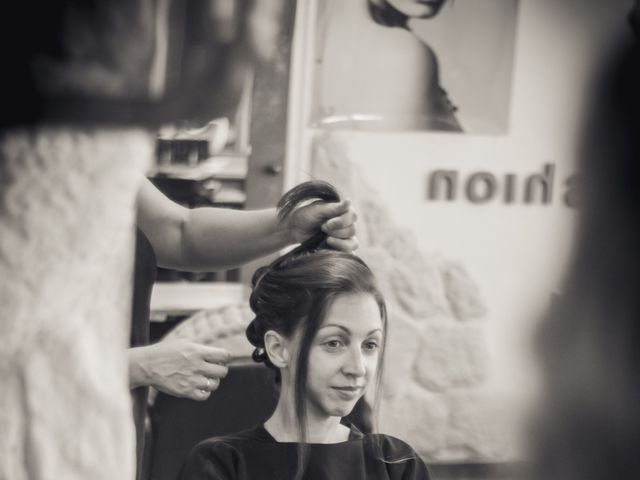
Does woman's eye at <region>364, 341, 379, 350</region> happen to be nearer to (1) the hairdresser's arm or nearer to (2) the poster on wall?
(1) the hairdresser's arm

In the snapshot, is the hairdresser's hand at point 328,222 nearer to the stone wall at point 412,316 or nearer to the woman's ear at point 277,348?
the woman's ear at point 277,348

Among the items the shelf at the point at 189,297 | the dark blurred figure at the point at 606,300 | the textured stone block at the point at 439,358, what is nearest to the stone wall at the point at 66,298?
the dark blurred figure at the point at 606,300

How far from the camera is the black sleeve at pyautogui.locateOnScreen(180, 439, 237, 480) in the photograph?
4.48 feet

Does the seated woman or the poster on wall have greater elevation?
the poster on wall

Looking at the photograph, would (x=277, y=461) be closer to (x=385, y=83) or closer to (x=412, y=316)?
(x=385, y=83)

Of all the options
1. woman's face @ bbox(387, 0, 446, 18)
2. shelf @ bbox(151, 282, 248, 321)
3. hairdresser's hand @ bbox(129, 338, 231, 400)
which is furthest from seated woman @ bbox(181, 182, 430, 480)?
shelf @ bbox(151, 282, 248, 321)

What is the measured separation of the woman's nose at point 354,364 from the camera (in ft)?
4.41

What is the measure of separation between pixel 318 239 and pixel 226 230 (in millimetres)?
135

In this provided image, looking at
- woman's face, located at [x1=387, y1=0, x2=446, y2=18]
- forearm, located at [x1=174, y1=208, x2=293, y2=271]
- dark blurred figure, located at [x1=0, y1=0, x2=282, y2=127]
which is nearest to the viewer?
dark blurred figure, located at [x1=0, y1=0, x2=282, y2=127]

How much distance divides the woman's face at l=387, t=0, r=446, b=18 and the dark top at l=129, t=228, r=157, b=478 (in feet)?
1.52

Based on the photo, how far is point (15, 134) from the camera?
243 millimetres

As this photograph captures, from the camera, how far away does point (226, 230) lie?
51.1 inches

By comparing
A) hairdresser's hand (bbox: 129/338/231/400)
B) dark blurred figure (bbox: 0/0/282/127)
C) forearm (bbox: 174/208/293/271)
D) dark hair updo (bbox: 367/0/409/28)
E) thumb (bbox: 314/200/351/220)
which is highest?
dark hair updo (bbox: 367/0/409/28)

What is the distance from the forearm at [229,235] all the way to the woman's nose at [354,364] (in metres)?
0.19
